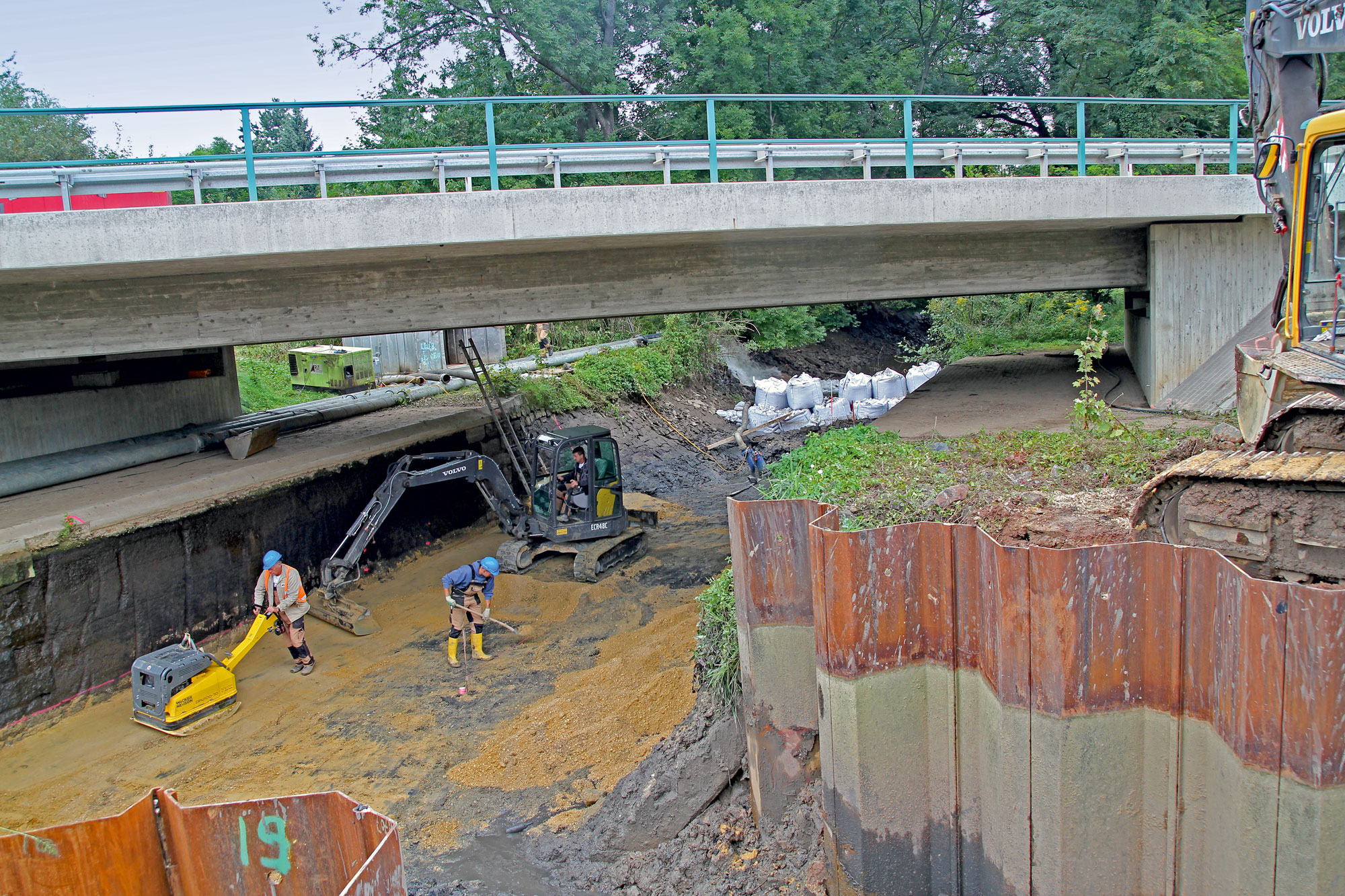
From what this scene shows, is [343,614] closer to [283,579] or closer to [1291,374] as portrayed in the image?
[283,579]

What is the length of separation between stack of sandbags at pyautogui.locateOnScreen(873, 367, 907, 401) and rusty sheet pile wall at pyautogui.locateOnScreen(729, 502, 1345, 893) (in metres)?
16.0

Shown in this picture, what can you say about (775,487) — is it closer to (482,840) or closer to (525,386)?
(482,840)

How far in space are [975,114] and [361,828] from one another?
32.9 m

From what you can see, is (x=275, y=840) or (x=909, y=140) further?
(x=909, y=140)

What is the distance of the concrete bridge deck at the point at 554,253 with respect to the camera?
10.5 m

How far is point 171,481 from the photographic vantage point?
40.6 feet

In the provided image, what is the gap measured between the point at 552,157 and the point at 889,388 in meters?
11.7

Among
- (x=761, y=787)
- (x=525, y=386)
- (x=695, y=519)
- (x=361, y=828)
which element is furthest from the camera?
(x=525, y=386)

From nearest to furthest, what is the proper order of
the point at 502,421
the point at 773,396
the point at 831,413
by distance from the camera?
the point at 502,421 → the point at 831,413 → the point at 773,396

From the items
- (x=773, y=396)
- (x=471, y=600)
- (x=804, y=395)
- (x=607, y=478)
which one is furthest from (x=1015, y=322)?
(x=471, y=600)

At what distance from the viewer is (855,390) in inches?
838

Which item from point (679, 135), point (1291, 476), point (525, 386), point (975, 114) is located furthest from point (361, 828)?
point (975, 114)

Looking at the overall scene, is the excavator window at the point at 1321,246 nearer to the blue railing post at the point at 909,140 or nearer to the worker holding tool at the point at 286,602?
the blue railing post at the point at 909,140

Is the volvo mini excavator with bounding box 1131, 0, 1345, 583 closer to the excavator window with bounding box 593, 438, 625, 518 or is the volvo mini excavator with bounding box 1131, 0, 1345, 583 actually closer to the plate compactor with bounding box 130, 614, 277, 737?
the excavator window with bounding box 593, 438, 625, 518
